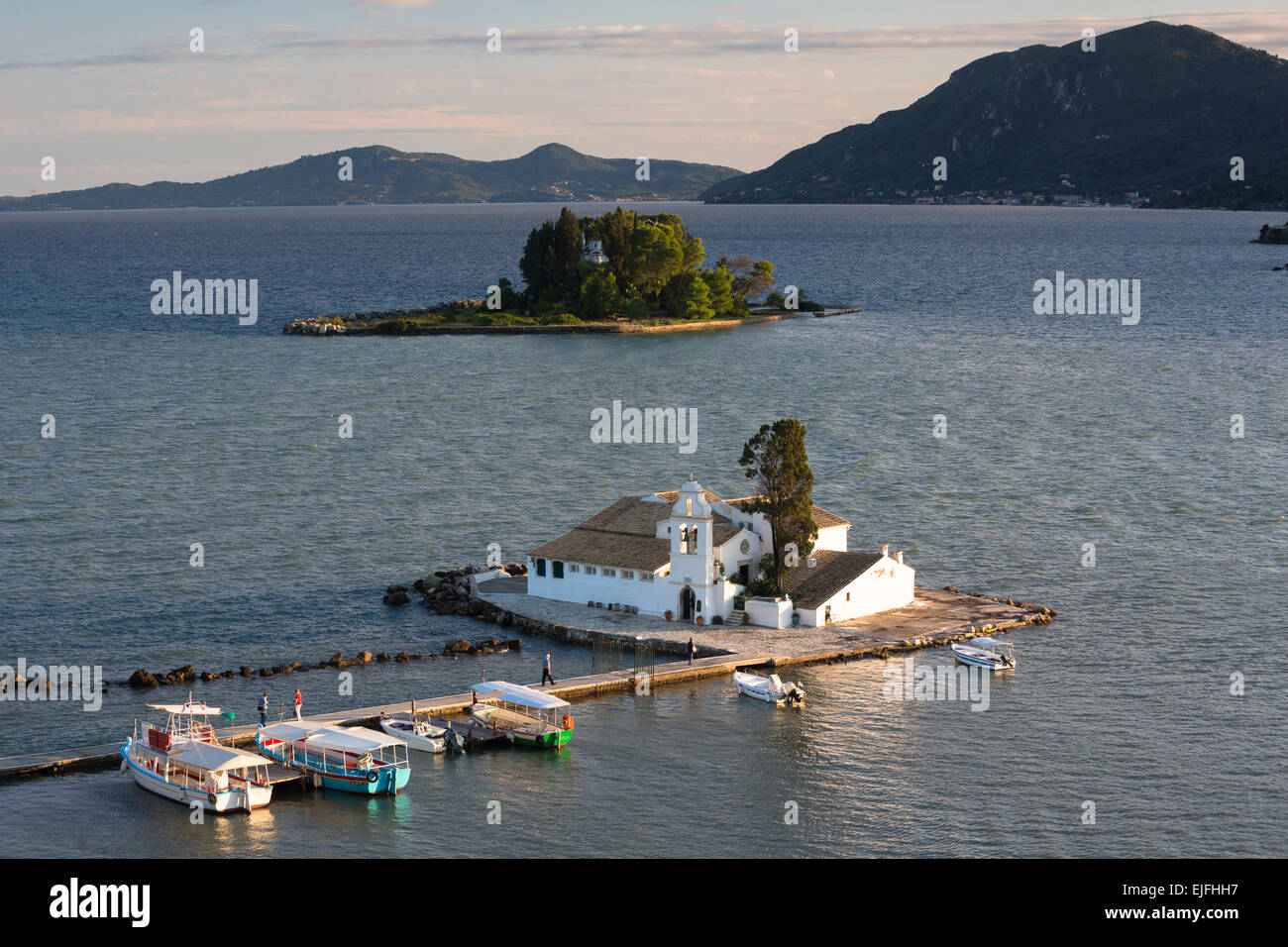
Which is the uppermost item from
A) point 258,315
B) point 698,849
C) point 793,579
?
point 258,315

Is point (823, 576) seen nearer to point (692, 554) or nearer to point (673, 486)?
point (692, 554)

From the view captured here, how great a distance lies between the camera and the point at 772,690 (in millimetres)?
52750

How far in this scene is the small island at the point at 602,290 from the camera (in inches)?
6614

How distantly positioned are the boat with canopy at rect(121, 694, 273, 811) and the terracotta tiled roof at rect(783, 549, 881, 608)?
23606 mm

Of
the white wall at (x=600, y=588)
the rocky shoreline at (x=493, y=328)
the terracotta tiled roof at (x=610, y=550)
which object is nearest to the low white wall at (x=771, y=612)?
the white wall at (x=600, y=588)

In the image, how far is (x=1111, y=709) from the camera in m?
53.1

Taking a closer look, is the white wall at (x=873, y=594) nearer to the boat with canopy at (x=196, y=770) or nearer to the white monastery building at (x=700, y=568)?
the white monastery building at (x=700, y=568)

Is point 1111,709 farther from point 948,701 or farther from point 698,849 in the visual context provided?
point 698,849

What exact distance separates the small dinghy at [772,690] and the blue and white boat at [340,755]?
494 inches

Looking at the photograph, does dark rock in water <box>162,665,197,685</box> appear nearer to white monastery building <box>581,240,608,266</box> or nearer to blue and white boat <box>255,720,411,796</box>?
blue and white boat <box>255,720,411,796</box>

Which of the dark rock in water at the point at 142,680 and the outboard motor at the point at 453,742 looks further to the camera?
the dark rock in water at the point at 142,680
